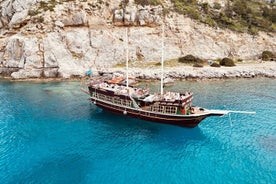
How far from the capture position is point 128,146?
2922 centimetres

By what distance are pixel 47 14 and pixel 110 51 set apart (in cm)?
2443

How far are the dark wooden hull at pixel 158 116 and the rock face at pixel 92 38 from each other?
32403mm

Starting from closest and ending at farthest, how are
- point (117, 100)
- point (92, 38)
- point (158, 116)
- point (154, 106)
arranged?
point (158, 116)
point (154, 106)
point (117, 100)
point (92, 38)

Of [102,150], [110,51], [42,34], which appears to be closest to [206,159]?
[102,150]

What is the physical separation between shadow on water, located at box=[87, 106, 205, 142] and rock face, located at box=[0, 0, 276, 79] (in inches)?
1331

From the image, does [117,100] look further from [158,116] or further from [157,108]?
[158,116]

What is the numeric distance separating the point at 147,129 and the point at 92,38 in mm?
51381

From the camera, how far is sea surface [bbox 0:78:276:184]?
23.8 metres

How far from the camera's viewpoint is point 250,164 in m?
25.5

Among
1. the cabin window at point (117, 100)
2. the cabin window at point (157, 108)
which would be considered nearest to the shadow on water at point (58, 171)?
the cabin window at point (157, 108)

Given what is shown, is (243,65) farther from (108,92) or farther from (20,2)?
(20,2)

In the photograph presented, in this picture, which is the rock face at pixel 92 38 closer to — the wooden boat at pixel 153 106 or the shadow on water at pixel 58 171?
the wooden boat at pixel 153 106

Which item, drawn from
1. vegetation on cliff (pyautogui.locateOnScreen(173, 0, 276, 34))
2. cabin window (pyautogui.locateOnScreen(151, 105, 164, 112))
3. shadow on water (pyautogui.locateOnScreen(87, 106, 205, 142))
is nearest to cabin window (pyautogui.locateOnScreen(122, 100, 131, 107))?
shadow on water (pyautogui.locateOnScreen(87, 106, 205, 142))

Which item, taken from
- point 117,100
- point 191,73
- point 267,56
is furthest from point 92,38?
point 267,56
